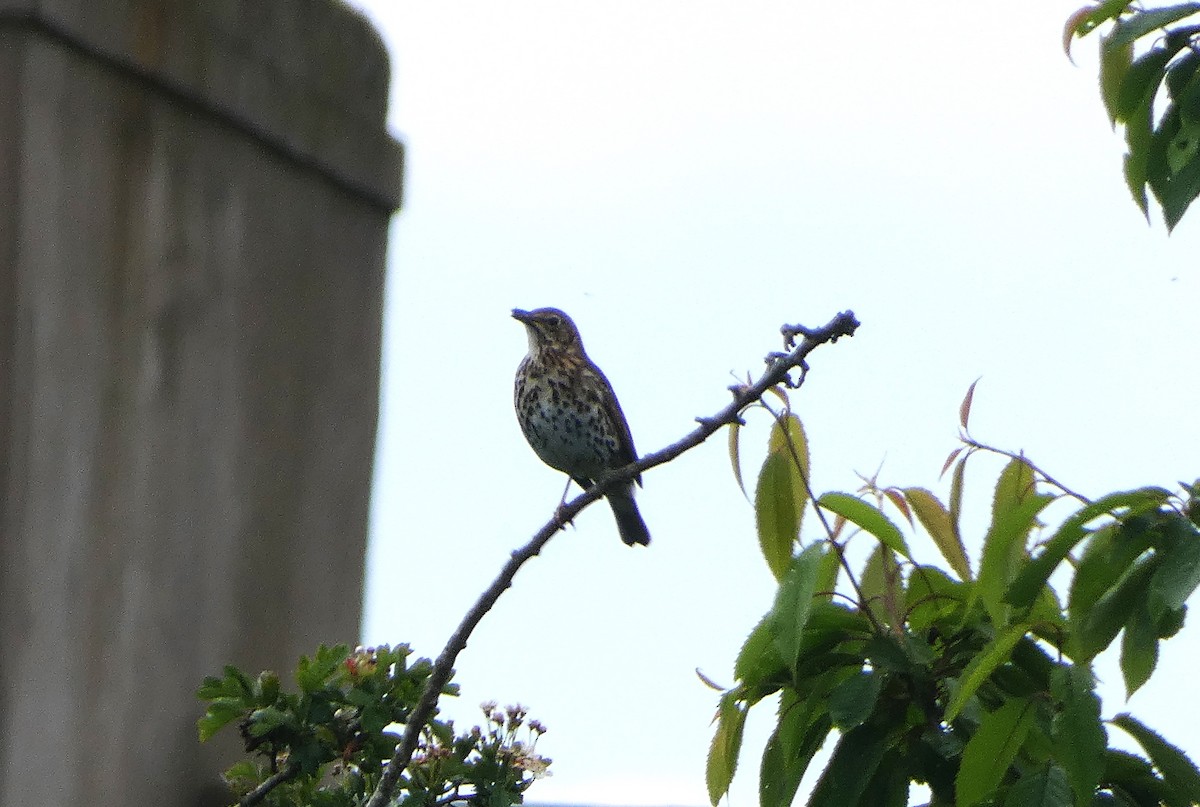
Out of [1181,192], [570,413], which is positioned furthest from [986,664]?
[570,413]

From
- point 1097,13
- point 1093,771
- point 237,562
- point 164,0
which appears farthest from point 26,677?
point 1097,13

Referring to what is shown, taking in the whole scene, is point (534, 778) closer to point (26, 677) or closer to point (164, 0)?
point (26, 677)

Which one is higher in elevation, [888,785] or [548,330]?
[548,330]

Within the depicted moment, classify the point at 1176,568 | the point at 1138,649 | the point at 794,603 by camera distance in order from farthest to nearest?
the point at 794,603 → the point at 1138,649 → the point at 1176,568

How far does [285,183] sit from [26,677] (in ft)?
4.58

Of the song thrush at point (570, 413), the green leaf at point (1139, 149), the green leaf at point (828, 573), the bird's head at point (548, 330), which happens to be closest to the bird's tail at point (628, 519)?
the song thrush at point (570, 413)

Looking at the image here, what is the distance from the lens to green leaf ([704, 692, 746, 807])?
277 centimetres

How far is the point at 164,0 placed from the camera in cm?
354

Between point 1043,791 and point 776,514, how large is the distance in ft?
1.99

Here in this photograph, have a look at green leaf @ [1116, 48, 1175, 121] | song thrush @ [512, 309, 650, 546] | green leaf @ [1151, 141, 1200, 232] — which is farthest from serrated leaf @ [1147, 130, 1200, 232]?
song thrush @ [512, 309, 650, 546]

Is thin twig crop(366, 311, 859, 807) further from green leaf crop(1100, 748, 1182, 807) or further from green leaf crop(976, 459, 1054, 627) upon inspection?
green leaf crop(1100, 748, 1182, 807)

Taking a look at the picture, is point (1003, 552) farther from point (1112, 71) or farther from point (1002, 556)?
point (1112, 71)

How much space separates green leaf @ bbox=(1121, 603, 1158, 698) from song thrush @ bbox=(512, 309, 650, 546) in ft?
12.4

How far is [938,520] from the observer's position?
2826 millimetres
